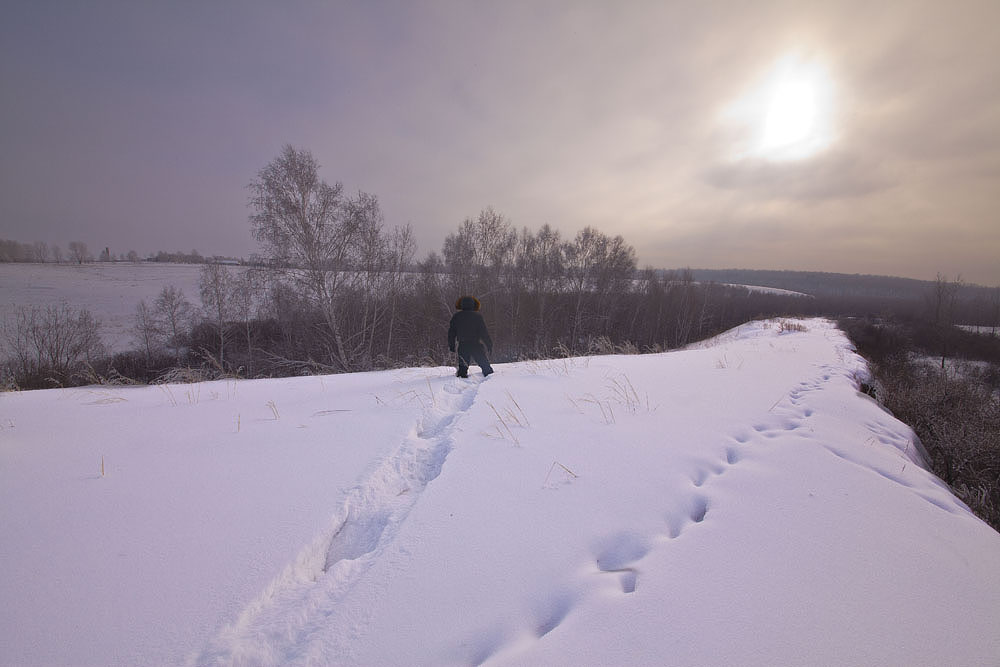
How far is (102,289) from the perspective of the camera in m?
29.5

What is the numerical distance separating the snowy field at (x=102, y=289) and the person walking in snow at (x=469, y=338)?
85.1 feet

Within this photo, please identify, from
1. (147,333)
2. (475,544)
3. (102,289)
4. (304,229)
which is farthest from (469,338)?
(102,289)

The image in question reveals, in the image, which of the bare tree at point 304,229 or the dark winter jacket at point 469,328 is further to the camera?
the bare tree at point 304,229

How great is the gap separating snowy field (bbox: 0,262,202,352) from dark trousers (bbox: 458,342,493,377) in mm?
26036

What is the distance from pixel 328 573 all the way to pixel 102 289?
45.6m

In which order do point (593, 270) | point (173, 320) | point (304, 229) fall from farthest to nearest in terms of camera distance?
point (593, 270) < point (173, 320) < point (304, 229)

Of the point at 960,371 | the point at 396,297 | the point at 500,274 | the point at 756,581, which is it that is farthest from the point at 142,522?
the point at 960,371

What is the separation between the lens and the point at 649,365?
5.57 m

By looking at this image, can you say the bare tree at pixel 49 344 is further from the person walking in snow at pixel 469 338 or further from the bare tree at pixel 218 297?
the person walking in snow at pixel 469 338

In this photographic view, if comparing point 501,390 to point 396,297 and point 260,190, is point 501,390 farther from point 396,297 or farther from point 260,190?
point 396,297

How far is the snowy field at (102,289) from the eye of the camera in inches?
856

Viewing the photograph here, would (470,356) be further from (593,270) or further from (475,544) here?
(593,270)

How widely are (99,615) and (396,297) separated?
1674cm

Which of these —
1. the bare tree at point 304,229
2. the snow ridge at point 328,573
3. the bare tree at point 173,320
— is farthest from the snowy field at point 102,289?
the snow ridge at point 328,573
